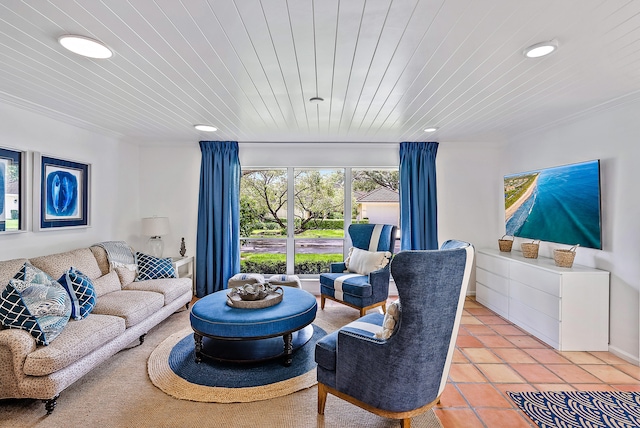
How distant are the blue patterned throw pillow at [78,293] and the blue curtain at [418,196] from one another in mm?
3797

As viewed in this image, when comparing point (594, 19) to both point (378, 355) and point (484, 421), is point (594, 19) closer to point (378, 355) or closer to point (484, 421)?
point (378, 355)

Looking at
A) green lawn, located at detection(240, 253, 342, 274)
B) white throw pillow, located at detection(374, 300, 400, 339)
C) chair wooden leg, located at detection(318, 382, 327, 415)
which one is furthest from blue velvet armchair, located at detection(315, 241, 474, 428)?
green lawn, located at detection(240, 253, 342, 274)

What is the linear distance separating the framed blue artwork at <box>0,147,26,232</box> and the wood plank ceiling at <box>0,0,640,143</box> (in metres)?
0.50

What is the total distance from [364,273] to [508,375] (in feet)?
5.92

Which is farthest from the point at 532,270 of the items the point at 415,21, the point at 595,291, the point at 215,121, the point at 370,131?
the point at 215,121

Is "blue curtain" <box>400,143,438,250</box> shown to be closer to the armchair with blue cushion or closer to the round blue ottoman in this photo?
the armchair with blue cushion

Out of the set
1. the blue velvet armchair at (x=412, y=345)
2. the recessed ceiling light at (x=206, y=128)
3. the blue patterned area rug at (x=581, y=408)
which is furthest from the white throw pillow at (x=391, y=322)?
the recessed ceiling light at (x=206, y=128)

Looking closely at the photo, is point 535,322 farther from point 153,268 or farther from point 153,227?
point 153,227

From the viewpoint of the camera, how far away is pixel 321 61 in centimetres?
A: 203

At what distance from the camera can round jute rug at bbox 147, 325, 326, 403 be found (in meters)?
2.24

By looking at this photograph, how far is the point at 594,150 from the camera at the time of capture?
3.08 meters

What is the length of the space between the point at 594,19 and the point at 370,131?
2.58m

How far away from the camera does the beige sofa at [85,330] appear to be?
1.97m

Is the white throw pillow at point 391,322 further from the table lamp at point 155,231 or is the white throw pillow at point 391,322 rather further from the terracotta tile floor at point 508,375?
the table lamp at point 155,231
